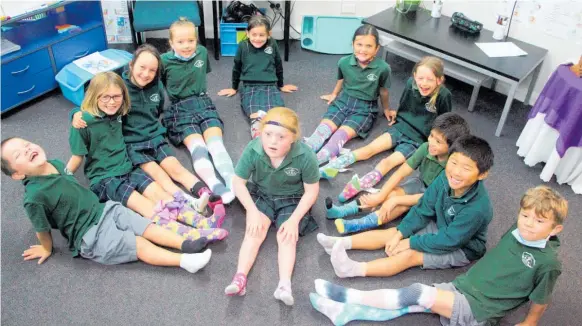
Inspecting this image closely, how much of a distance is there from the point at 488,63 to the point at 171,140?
1.94 metres

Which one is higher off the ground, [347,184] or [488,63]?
[488,63]

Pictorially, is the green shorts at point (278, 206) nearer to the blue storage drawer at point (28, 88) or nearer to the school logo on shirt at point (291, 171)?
the school logo on shirt at point (291, 171)

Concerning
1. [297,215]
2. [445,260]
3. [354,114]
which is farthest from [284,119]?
[354,114]

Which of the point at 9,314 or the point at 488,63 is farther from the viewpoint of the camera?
the point at 488,63

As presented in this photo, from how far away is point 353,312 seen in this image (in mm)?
1951

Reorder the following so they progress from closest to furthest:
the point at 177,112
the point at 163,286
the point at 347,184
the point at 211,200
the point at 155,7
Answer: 1. the point at 163,286
2. the point at 211,200
3. the point at 347,184
4. the point at 177,112
5. the point at 155,7

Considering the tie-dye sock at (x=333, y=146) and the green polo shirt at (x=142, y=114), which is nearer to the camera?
the green polo shirt at (x=142, y=114)

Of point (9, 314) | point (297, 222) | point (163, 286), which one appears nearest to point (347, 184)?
point (297, 222)

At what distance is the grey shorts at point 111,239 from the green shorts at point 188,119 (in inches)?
29.4

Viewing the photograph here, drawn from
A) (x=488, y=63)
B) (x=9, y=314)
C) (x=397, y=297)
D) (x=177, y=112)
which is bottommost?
(x=9, y=314)

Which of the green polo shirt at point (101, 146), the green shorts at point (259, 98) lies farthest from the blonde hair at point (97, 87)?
the green shorts at point (259, 98)

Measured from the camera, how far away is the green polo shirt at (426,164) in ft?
7.48

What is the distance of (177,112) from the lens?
113 inches

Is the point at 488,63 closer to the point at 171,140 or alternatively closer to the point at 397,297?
the point at 397,297
